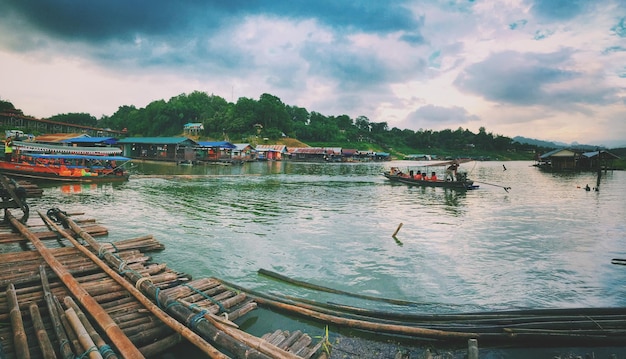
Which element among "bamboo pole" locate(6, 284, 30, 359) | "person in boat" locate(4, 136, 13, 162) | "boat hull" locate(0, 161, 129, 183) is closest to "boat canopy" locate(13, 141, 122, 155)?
"person in boat" locate(4, 136, 13, 162)

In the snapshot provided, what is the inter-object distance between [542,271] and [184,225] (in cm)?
1434

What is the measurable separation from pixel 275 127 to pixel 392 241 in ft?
310

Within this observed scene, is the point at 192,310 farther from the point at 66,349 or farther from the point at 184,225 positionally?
the point at 184,225

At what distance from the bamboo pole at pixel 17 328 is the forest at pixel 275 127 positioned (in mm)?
89707

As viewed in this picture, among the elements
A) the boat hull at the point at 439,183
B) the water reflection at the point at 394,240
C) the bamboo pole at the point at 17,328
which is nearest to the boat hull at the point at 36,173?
the water reflection at the point at 394,240

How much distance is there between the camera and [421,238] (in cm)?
1502

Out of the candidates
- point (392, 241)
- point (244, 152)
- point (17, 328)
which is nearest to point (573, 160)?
point (244, 152)

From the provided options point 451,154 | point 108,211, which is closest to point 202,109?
point 451,154

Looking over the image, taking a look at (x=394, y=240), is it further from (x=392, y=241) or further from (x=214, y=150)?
(x=214, y=150)

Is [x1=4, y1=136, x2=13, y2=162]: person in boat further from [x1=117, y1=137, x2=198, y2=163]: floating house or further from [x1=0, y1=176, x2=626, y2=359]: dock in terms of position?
[x1=117, y1=137, x2=198, y2=163]: floating house

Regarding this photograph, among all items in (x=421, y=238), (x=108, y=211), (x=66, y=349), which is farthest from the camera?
(x=108, y=211)

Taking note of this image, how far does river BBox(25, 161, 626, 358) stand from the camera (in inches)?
380

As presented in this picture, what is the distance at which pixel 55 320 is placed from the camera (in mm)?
5398

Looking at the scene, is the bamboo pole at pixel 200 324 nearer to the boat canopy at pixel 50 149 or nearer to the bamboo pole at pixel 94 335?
the bamboo pole at pixel 94 335
